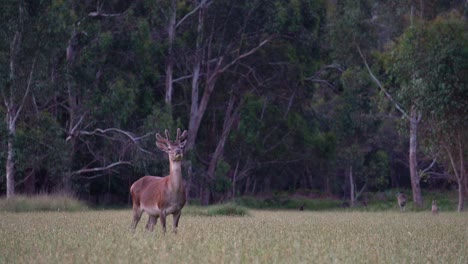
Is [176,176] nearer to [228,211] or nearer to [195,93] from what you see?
[228,211]

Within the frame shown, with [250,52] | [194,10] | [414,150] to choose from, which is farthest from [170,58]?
[414,150]

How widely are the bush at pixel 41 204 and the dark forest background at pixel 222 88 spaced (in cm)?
251

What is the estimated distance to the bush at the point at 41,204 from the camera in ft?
85.8

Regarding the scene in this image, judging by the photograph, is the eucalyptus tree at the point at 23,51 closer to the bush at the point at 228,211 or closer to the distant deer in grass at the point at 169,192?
the bush at the point at 228,211

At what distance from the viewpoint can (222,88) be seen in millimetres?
44188

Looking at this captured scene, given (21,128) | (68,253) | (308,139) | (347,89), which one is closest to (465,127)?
(347,89)

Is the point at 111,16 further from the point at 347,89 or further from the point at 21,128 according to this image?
the point at 347,89

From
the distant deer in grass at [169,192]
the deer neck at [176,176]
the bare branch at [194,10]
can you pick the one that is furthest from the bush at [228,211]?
the bare branch at [194,10]

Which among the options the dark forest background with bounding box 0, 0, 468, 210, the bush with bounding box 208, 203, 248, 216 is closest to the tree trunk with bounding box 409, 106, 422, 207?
the dark forest background with bounding box 0, 0, 468, 210

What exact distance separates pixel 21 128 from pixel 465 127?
686 inches

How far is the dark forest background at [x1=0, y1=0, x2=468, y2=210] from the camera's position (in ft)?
98.9

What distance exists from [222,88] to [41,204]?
1877cm

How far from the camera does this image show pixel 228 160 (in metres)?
46.4

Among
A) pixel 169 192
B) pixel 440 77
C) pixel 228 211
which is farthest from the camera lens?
pixel 440 77
